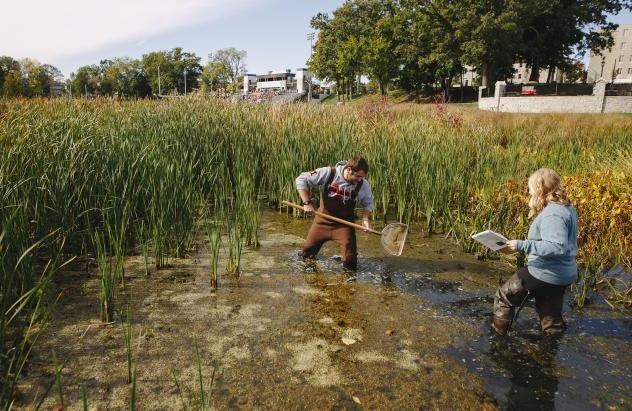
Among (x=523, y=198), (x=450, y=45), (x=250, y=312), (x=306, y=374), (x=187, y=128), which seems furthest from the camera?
(x=450, y=45)

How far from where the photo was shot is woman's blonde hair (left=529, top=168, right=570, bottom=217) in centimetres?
314

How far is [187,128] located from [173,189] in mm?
2435

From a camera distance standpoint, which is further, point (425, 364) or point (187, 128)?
point (187, 128)

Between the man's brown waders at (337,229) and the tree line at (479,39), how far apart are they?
1287 inches

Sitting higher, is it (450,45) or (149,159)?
(450,45)

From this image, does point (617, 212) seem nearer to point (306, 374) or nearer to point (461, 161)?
point (461, 161)

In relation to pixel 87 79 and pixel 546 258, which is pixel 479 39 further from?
pixel 87 79

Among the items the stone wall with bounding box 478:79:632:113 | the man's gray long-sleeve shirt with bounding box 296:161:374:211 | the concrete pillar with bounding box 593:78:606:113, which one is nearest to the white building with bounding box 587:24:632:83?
the concrete pillar with bounding box 593:78:606:113

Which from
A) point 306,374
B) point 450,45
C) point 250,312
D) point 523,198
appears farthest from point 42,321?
point 450,45

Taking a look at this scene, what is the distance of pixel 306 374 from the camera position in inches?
111

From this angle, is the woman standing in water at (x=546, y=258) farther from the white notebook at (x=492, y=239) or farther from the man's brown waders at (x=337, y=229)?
the man's brown waders at (x=337, y=229)

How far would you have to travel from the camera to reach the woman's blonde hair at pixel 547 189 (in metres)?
3.14

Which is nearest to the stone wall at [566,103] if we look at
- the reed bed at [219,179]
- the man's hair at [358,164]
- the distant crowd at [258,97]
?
the distant crowd at [258,97]

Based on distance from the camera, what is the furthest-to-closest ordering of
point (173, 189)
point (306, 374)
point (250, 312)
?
point (173, 189) → point (250, 312) → point (306, 374)
